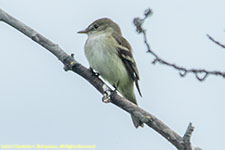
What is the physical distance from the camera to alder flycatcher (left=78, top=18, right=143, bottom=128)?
6.76 m

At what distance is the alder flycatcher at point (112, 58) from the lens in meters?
6.76

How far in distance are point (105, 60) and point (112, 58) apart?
0.60 feet

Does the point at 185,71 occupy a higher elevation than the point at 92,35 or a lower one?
lower

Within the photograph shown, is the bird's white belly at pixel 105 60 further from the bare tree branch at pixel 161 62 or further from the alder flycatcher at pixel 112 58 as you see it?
the bare tree branch at pixel 161 62

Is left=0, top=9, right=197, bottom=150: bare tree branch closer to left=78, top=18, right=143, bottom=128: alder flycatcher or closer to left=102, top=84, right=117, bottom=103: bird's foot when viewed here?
left=102, top=84, right=117, bottom=103: bird's foot

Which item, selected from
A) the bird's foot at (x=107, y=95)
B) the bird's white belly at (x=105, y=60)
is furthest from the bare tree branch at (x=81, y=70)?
the bird's white belly at (x=105, y=60)

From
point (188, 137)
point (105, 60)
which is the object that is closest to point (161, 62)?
point (188, 137)

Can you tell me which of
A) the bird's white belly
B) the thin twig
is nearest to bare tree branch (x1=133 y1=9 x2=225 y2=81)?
the thin twig

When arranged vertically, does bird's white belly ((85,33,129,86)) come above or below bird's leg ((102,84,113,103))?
above

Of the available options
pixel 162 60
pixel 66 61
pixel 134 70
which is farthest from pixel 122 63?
pixel 162 60

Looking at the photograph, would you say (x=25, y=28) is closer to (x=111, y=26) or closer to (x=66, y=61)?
(x=66, y=61)

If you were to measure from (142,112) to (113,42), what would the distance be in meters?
2.64

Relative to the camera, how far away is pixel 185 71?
3553 millimetres

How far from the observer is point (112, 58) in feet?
22.6
